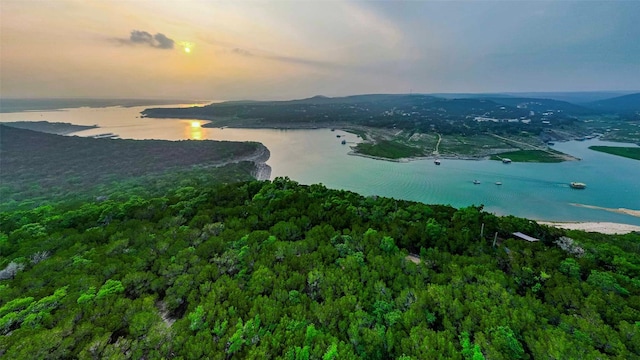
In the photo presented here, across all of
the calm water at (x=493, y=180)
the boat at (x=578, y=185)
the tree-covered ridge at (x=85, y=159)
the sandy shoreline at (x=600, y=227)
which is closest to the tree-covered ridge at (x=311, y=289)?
the sandy shoreline at (x=600, y=227)

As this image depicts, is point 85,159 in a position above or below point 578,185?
above

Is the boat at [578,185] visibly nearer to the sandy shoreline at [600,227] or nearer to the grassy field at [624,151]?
the sandy shoreline at [600,227]

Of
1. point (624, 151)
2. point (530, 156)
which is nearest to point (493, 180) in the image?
point (530, 156)

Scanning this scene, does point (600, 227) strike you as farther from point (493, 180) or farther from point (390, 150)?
point (390, 150)

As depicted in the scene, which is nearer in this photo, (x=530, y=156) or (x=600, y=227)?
(x=600, y=227)

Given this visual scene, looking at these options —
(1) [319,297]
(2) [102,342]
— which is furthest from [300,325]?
(2) [102,342]

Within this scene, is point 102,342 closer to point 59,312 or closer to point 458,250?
point 59,312

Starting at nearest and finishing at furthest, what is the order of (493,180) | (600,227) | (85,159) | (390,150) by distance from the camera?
(600,227)
(493,180)
(85,159)
(390,150)
